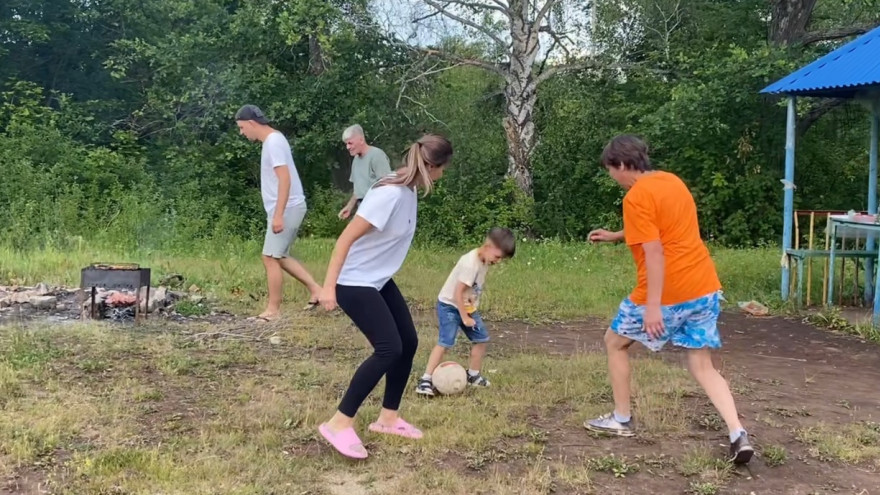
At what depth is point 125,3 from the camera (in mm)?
20172

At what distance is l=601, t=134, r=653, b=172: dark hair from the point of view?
4051 mm

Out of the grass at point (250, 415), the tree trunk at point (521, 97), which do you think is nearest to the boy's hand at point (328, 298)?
the grass at point (250, 415)

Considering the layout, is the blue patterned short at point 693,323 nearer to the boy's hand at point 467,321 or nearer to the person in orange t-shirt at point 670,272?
the person in orange t-shirt at point 670,272

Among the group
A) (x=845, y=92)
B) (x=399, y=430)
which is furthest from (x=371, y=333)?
(x=845, y=92)

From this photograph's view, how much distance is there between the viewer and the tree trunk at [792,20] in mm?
15898

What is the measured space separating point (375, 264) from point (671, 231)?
146cm

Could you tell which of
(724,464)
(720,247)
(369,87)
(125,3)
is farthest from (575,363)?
(125,3)

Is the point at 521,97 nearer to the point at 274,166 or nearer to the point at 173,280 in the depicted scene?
the point at 173,280

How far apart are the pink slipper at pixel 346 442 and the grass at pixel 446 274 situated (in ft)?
13.5

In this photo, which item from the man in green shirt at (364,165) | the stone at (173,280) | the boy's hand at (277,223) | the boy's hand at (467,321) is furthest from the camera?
the stone at (173,280)

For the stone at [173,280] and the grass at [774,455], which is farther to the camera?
the stone at [173,280]

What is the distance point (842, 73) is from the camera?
335 inches

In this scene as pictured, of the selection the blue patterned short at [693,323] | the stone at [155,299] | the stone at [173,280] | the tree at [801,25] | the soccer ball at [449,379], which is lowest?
the soccer ball at [449,379]

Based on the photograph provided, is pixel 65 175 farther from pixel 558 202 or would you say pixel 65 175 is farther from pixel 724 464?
pixel 724 464
